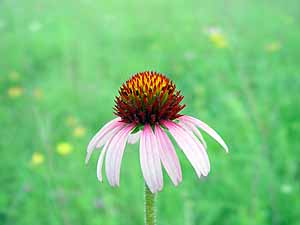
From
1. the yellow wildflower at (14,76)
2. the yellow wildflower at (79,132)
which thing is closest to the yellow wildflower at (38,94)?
the yellow wildflower at (14,76)

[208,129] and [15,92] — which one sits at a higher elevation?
[15,92]

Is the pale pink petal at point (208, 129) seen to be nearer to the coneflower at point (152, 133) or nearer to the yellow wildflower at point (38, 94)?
the coneflower at point (152, 133)

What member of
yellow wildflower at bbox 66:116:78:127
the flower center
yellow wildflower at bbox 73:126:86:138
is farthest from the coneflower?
yellow wildflower at bbox 66:116:78:127

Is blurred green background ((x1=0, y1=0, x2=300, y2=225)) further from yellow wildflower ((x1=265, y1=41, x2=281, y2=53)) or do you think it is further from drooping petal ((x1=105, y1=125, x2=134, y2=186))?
drooping petal ((x1=105, y1=125, x2=134, y2=186))

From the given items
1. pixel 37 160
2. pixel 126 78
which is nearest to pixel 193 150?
pixel 37 160

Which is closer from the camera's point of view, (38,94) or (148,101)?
(148,101)

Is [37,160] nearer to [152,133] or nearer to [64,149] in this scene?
[64,149]

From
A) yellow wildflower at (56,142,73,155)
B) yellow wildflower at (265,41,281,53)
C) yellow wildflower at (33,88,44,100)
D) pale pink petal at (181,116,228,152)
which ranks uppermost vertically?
yellow wildflower at (265,41,281,53)
